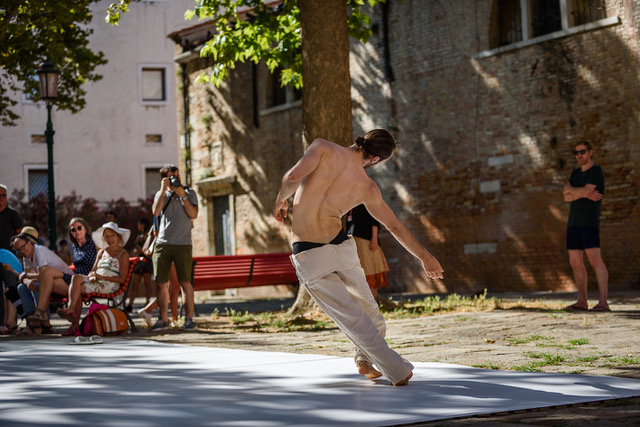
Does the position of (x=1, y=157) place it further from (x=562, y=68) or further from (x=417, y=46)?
(x=562, y=68)

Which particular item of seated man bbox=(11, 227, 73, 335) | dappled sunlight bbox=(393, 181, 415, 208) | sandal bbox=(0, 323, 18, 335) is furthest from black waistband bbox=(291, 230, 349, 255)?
dappled sunlight bbox=(393, 181, 415, 208)

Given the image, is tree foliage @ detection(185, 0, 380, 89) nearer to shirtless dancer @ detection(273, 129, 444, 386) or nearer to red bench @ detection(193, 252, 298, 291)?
red bench @ detection(193, 252, 298, 291)

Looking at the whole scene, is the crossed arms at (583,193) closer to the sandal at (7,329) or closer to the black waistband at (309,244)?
the black waistband at (309,244)

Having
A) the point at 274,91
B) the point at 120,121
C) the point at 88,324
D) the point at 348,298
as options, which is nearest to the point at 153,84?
the point at 120,121

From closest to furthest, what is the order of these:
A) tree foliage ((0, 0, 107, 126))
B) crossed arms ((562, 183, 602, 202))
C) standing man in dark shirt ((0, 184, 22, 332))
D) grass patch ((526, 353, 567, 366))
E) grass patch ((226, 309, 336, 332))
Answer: grass patch ((526, 353, 567, 366)), crossed arms ((562, 183, 602, 202)), grass patch ((226, 309, 336, 332)), standing man in dark shirt ((0, 184, 22, 332)), tree foliage ((0, 0, 107, 126))

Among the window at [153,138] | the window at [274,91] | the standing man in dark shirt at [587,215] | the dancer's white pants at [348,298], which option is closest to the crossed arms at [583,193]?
the standing man in dark shirt at [587,215]

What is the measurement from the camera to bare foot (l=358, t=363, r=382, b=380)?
19.7 ft

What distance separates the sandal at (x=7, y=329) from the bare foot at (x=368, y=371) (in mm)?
7193

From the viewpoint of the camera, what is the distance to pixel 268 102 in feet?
77.2

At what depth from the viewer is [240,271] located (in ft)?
56.1

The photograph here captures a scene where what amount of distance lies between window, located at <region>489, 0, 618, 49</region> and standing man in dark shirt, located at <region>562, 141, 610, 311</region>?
5.89 m

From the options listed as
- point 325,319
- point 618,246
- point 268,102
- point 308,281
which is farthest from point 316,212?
point 268,102

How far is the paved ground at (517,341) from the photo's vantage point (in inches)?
184

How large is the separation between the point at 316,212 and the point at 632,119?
1098 cm
